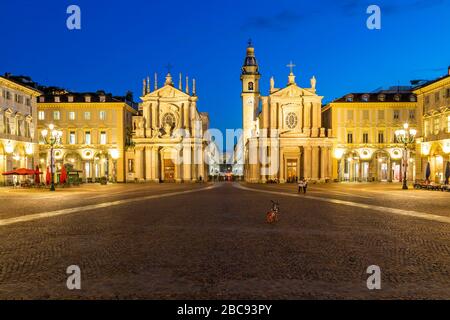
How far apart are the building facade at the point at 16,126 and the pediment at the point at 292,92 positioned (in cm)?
3530

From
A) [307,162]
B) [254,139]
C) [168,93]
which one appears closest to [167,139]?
[168,93]

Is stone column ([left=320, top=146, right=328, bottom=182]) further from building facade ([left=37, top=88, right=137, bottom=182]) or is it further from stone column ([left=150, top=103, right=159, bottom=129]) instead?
building facade ([left=37, top=88, right=137, bottom=182])

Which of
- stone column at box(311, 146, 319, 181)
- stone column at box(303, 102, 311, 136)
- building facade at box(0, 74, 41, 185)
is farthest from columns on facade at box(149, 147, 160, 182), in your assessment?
stone column at box(311, 146, 319, 181)

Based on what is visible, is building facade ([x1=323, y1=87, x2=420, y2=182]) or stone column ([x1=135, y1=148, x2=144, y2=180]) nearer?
building facade ([x1=323, y1=87, x2=420, y2=182])

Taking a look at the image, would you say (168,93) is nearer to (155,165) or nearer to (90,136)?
(155,165)

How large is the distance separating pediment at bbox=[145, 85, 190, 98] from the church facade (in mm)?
13668

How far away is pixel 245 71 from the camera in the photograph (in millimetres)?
84500

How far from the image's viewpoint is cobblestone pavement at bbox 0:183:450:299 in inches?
297

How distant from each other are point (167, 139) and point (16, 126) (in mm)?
23037
